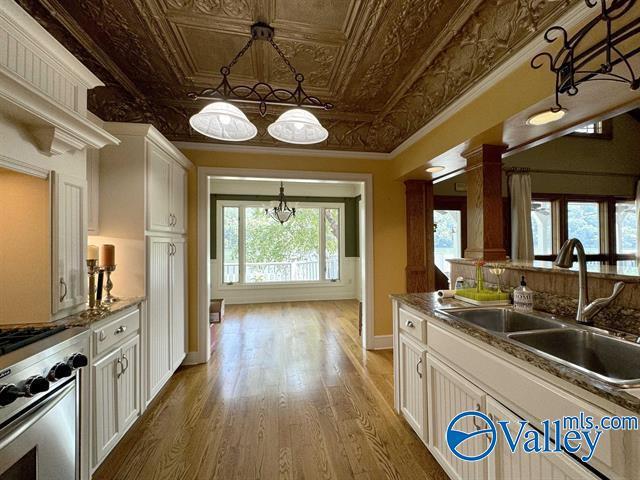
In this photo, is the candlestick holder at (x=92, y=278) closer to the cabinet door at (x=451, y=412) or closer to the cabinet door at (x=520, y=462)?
the cabinet door at (x=451, y=412)

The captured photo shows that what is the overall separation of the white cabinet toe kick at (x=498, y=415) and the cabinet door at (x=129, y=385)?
1.92 metres

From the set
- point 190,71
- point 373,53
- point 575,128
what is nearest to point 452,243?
point 575,128

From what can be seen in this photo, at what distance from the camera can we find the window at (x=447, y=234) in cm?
516

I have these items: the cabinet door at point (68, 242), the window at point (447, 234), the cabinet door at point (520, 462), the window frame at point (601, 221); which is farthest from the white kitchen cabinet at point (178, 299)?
the window frame at point (601, 221)

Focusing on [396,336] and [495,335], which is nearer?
[495,335]

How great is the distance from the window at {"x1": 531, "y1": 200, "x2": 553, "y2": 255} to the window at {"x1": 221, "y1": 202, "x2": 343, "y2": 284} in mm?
3777

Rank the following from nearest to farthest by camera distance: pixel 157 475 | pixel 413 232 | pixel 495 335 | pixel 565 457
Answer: pixel 565 457
pixel 495 335
pixel 157 475
pixel 413 232

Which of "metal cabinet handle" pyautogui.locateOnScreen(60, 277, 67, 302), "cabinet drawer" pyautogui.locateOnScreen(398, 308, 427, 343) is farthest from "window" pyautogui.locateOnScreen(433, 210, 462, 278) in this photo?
"metal cabinet handle" pyautogui.locateOnScreen(60, 277, 67, 302)

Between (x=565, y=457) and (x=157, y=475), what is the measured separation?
2031 mm

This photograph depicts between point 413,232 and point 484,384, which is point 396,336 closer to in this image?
point 484,384

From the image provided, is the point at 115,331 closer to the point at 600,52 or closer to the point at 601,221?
the point at 600,52

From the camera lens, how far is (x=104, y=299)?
79.5 inches

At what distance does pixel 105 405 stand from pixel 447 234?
527cm

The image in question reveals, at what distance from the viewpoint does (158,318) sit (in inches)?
92.8
